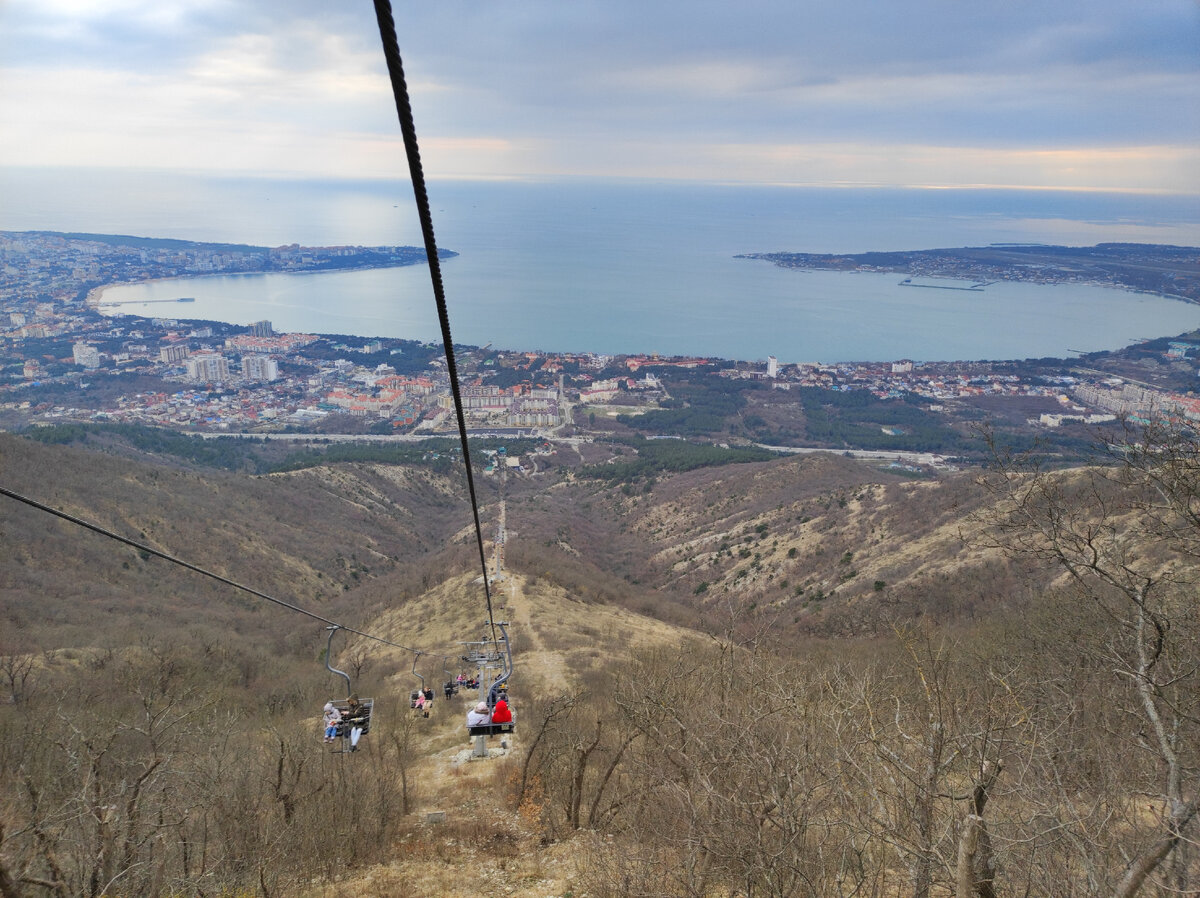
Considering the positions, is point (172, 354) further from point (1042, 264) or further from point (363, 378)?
point (1042, 264)

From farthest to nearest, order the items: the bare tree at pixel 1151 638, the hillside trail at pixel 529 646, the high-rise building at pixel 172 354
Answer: the high-rise building at pixel 172 354
the hillside trail at pixel 529 646
the bare tree at pixel 1151 638

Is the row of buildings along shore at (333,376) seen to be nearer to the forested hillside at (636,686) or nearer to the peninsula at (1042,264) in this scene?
the forested hillside at (636,686)

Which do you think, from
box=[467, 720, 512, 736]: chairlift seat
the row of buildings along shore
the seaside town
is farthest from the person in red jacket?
the row of buildings along shore

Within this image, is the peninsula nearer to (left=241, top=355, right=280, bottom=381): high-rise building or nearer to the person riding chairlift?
(left=241, top=355, right=280, bottom=381): high-rise building

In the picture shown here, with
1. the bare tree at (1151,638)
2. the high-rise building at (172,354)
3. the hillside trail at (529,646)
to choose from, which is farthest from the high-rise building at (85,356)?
the bare tree at (1151,638)

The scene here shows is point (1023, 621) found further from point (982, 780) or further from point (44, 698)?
point (44, 698)
